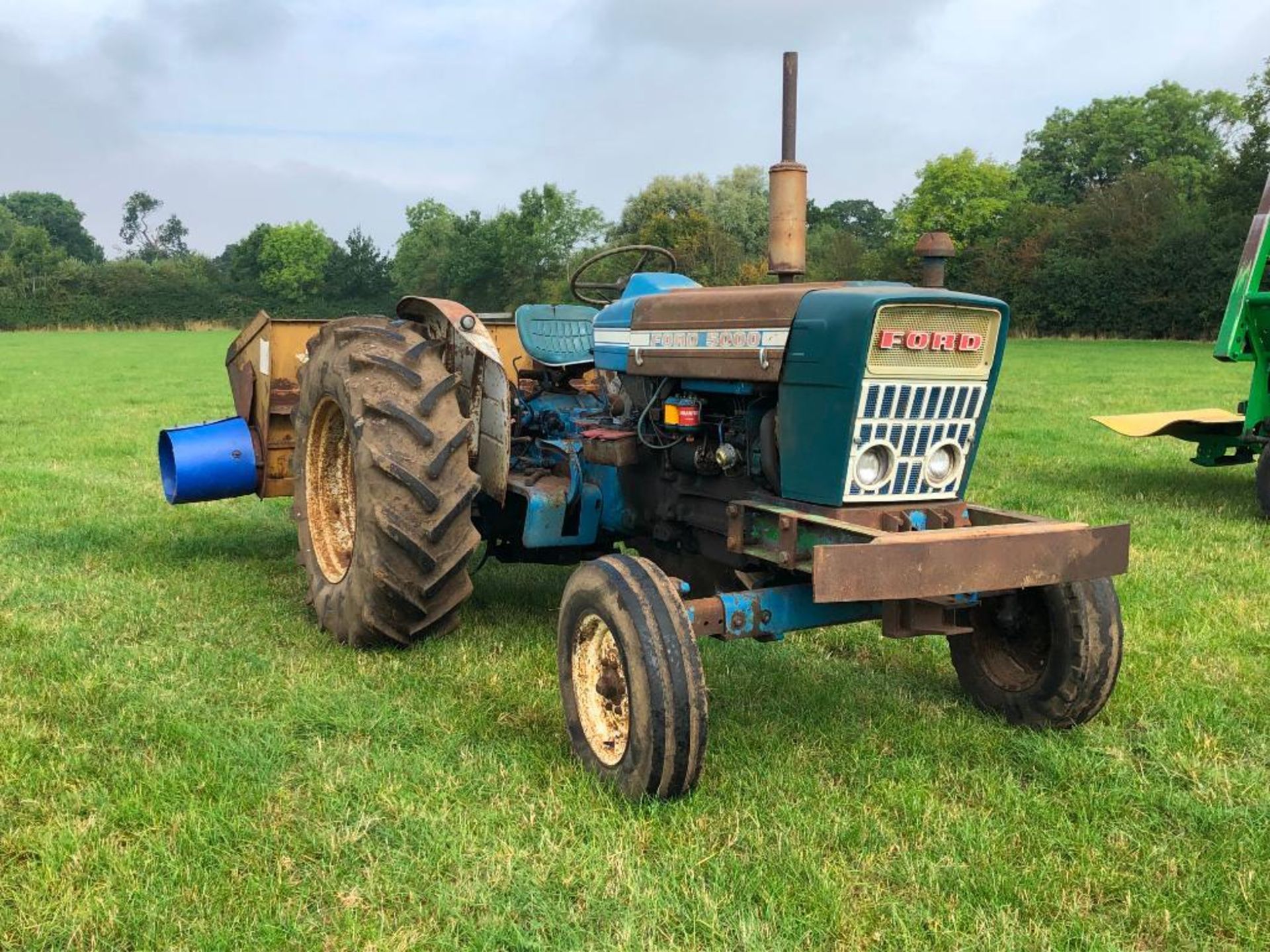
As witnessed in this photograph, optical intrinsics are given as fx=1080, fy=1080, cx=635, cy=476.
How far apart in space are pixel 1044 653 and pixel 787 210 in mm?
1861

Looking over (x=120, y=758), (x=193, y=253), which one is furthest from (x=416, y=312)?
(x=193, y=253)

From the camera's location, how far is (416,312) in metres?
5.25

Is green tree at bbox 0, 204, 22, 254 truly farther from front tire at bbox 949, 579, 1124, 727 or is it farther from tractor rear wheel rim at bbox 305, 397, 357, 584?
front tire at bbox 949, 579, 1124, 727

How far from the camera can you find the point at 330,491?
5.19 meters

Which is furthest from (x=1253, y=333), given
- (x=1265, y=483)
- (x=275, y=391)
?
(x=275, y=391)

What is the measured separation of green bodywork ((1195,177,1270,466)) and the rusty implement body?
6032 mm

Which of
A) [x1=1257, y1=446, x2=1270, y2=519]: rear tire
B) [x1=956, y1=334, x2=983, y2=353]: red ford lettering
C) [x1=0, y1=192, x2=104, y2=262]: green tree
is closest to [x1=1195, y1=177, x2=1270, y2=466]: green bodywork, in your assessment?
[x1=1257, y1=446, x2=1270, y2=519]: rear tire

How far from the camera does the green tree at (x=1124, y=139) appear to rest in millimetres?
59344

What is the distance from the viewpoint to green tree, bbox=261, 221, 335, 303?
67062 millimetres

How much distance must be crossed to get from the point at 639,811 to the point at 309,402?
2.69 metres

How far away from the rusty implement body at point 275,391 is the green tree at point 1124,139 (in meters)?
57.5

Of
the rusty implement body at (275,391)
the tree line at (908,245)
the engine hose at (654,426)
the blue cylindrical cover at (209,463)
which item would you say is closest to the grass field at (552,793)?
the blue cylindrical cover at (209,463)

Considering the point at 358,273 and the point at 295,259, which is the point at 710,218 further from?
the point at 295,259

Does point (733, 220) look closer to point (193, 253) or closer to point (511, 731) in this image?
point (511, 731)
